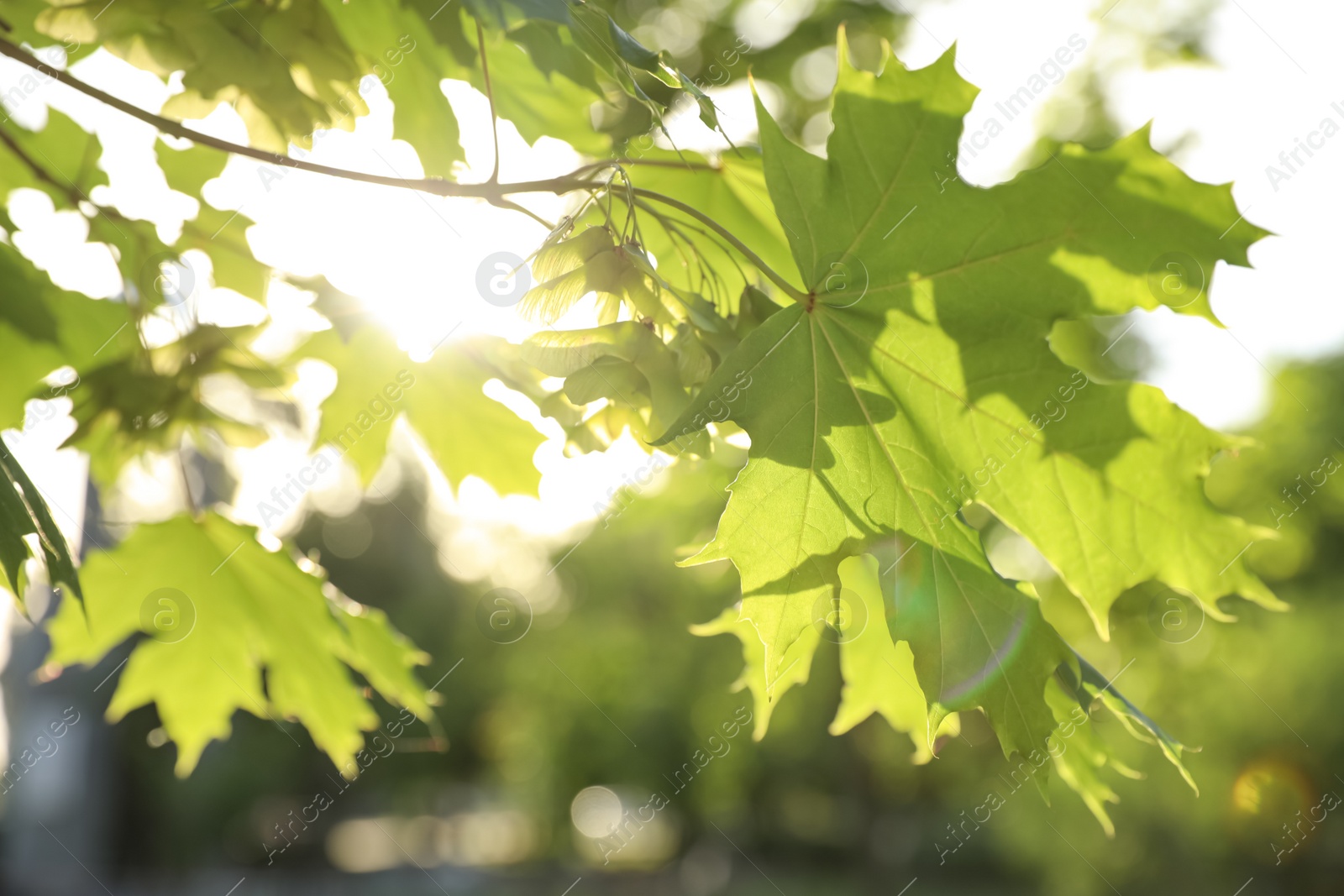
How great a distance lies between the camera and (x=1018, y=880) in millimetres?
13438

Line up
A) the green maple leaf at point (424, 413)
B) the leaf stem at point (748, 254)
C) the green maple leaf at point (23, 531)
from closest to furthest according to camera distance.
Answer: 1. the green maple leaf at point (23, 531)
2. the leaf stem at point (748, 254)
3. the green maple leaf at point (424, 413)

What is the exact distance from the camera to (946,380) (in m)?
0.87

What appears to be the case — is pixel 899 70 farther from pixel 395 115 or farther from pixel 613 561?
pixel 613 561

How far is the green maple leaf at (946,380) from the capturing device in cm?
79

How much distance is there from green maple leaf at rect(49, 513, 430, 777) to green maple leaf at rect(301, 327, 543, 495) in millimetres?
235

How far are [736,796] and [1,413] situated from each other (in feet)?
46.7

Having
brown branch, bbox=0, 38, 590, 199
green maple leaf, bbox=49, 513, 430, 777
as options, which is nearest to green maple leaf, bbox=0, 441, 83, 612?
brown branch, bbox=0, 38, 590, 199

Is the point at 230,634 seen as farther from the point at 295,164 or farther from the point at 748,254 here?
the point at 748,254

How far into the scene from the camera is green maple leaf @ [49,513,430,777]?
146 centimetres

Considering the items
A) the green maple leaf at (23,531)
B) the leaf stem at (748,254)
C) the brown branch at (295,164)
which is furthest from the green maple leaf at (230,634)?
the leaf stem at (748,254)

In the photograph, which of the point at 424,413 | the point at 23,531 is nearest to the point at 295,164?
the point at 23,531

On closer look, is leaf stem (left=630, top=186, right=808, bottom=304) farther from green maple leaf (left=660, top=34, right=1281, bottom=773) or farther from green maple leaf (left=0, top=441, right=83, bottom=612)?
green maple leaf (left=0, top=441, right=83, bottom=612)

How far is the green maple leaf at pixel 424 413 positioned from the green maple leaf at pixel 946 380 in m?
0.66

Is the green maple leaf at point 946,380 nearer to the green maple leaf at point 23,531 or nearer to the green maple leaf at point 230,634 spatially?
the green maple leaf at point 23,531
